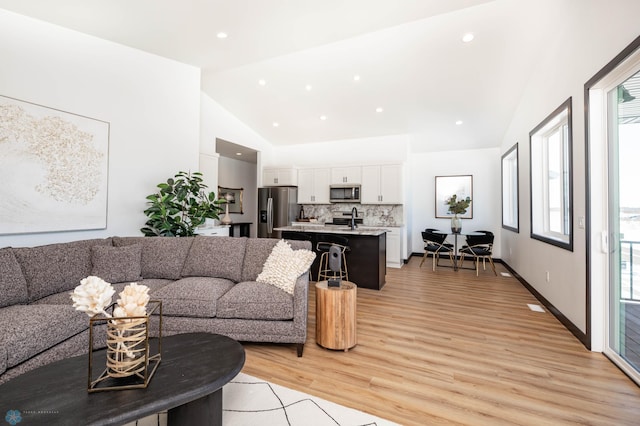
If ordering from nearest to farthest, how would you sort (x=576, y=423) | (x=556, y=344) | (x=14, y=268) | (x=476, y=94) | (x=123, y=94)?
(x=576, y=423)
(x=14, y=268)
(x=556, y=344)
(x=123, y=94)
(x=476, y=94)

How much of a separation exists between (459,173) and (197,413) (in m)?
7.03

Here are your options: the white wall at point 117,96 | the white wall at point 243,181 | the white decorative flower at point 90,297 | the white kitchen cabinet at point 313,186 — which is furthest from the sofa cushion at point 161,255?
the white kitchen cabinet at point 313,186

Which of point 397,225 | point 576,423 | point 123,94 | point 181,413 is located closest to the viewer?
point 181,413

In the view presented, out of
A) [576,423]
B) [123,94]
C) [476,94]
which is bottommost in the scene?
[576,423]

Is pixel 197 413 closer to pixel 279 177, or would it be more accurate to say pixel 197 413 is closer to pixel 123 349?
pixel 123 349

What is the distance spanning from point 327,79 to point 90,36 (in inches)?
123

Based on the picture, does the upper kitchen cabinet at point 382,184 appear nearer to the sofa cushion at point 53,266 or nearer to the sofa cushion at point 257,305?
the sofa cushion at point 257,305

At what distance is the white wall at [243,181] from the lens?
7.46m

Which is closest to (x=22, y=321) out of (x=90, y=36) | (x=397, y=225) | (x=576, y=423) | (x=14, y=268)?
(x=14, y=268)

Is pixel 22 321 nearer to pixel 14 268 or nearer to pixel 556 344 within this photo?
pixel 14 268

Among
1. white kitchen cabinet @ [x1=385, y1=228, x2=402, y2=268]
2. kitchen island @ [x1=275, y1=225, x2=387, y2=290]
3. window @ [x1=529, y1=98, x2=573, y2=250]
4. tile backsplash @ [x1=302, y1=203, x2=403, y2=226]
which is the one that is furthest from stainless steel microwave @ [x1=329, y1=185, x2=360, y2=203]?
window @ [x1=529, y1=98, x2=573, y2=250]

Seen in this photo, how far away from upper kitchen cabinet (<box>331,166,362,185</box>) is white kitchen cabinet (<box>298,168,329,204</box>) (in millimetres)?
190

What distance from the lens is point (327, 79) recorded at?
4.64 metres

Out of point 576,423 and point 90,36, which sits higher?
point 90,36
